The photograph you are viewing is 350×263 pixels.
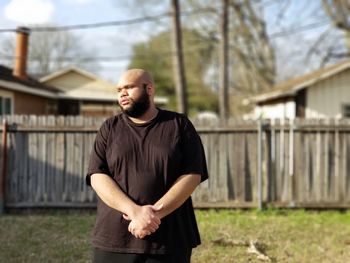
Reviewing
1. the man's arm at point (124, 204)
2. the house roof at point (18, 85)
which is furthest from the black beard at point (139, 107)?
the house roof at point (18, 85)

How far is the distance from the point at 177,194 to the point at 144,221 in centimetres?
26

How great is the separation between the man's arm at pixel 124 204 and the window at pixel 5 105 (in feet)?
44.7

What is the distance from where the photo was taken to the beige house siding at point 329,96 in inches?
637

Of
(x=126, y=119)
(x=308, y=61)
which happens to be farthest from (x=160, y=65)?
(x=126, y=119)

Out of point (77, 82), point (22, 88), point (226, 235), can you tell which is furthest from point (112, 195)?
point (77, 82)

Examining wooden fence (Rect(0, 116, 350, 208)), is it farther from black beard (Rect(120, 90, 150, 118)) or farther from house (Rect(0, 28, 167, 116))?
house (Rect(0, 28, 167, 116))

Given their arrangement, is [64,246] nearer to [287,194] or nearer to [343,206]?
[287,194]

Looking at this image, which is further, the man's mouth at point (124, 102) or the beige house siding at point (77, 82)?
the beige house siding at point (77, 82)

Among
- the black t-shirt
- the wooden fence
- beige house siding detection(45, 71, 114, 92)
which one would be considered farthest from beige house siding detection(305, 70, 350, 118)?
beige house siding detection(45, 71, 114, 92)

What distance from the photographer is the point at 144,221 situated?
2.84m

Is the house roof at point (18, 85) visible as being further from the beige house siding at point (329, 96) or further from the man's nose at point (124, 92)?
the man's nose at point (124, 92)

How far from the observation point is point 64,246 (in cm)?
652

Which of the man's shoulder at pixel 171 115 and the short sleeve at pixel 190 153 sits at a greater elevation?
the man's shoulder at pixel 171 115

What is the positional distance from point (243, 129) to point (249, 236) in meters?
2.20
